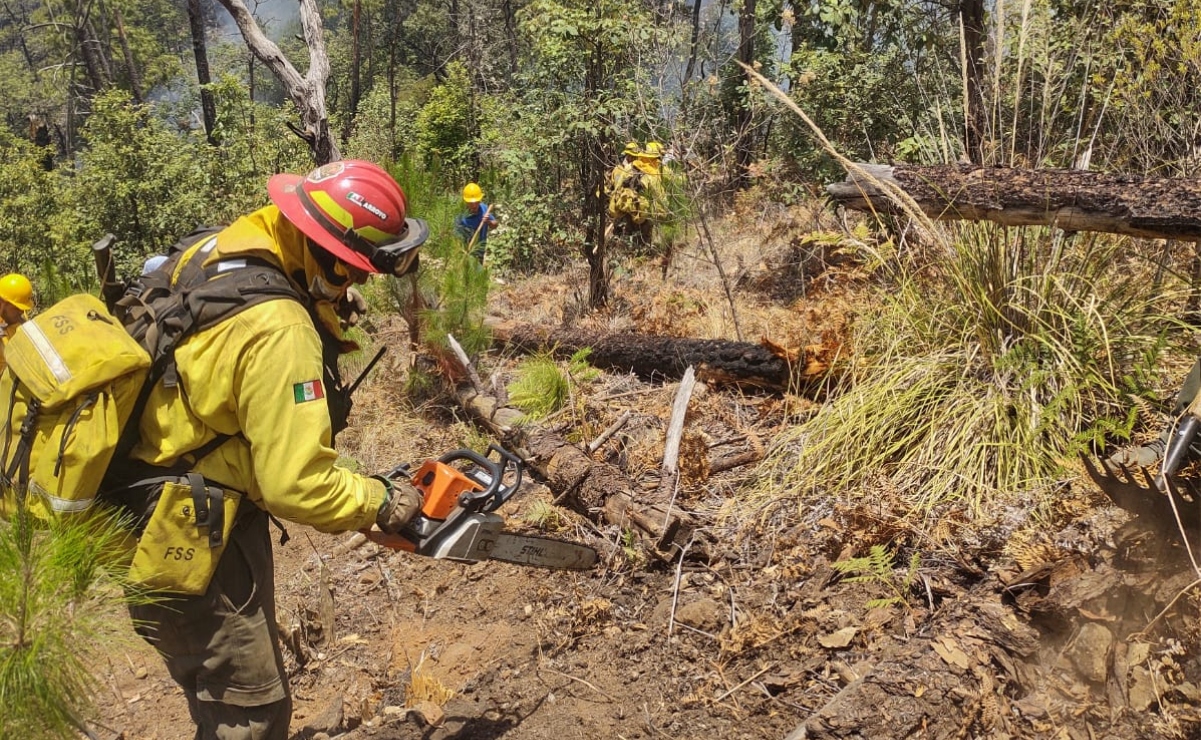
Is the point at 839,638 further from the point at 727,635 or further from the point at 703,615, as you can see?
the point at 703,615

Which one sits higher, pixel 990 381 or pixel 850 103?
pixel 850 103

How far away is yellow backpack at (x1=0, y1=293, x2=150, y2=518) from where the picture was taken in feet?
6.98

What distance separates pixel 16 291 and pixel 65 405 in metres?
4.29

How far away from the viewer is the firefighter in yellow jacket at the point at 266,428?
7.34 ft

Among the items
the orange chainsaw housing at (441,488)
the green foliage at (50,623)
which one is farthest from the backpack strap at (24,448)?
the orange chainsaw housing at (441,488)

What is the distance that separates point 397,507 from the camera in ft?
8.32

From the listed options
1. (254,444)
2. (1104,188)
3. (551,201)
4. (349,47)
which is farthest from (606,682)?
(349,47)

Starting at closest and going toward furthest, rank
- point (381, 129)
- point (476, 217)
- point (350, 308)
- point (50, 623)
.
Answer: point (50, 623)
point (350, 308)
point (476, 217)
point (381, 129)

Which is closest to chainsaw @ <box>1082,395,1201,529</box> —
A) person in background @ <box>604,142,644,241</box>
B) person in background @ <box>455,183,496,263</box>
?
person in background @ <box>604,142,644,241</box>

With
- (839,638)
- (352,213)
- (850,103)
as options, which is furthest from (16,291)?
(850,103)

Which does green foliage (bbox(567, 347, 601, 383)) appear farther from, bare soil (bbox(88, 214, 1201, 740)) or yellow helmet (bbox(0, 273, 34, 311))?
yellow helmet (bbox(0, 273, 34, 311))

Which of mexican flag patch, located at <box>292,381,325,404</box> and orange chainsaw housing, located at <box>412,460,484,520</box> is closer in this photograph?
mexican flag patch, located at <box>292,381,325,404</box>

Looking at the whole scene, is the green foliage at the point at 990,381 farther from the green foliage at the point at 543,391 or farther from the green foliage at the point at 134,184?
the green foliage at the point at 134,184

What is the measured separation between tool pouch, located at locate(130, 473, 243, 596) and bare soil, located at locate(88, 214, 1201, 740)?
29 centimetres
